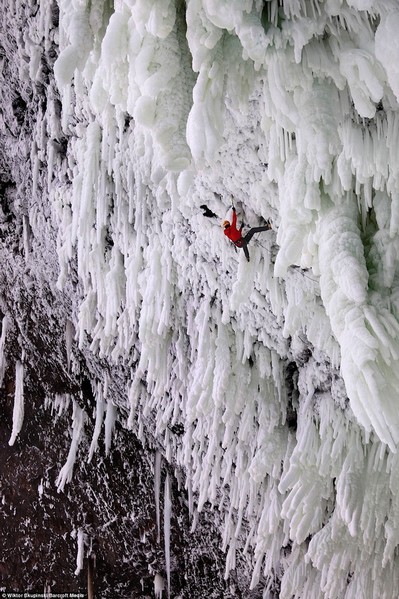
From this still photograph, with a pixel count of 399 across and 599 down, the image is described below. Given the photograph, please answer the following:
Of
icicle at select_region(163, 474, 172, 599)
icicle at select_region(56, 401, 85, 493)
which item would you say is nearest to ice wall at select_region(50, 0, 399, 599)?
icicle at select_region(163, 474, 172, 599)

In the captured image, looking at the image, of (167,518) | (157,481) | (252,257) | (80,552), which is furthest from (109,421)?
(252,257)

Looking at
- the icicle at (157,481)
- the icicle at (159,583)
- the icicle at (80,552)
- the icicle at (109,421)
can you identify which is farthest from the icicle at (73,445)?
the icicle at (159,583)

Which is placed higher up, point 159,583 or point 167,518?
point 167,518

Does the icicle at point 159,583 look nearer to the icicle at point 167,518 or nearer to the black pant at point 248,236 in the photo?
the icicle at point 167,518

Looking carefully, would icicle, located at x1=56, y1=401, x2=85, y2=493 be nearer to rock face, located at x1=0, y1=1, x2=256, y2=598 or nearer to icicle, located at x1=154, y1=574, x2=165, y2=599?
rock face, located at x1=0, y1=1, x2=256, y2=598

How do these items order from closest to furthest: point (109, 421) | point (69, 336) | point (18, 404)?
point (69, 336) < point (109, 421) < point (18, 404)

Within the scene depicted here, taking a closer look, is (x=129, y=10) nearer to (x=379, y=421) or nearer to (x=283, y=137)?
(x=283, y=137)

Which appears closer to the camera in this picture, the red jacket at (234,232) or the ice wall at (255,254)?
the ice wall at (255,254)

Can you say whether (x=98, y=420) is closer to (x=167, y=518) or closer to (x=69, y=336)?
(x=69, y=336)
